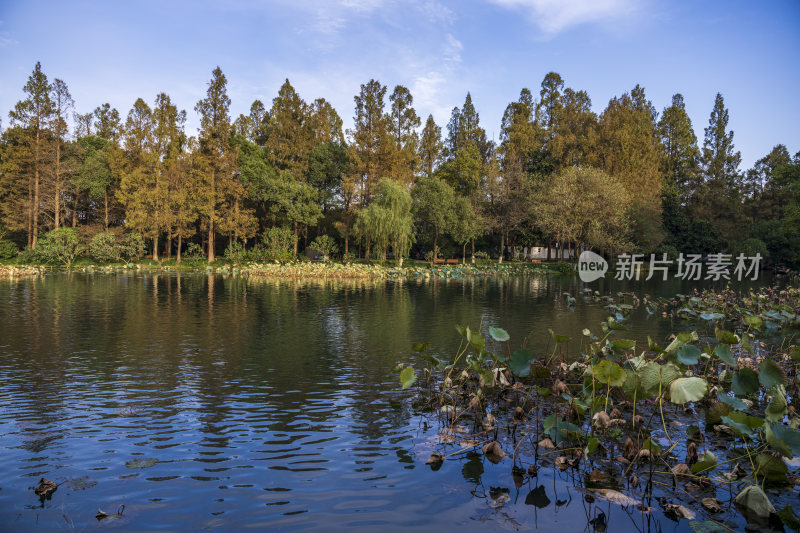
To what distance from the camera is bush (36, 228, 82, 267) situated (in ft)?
149

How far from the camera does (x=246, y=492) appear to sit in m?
5.65

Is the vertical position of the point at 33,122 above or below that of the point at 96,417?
above

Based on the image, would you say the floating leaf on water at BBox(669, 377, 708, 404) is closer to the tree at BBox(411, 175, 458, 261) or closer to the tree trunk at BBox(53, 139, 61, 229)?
the tree at BBox(411, 175, 458, 261)

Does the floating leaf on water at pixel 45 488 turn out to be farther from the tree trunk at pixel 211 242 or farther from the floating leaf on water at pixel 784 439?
the tree trunk at pixel 211 242

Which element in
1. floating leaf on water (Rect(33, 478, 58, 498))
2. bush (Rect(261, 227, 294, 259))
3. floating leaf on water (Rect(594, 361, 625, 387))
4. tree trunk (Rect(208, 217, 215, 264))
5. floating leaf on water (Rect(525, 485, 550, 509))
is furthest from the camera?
bush (Rect(261, 227, 294, 259))

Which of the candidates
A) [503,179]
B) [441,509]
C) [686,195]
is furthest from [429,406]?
[686,195]

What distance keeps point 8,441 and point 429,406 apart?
6061 mm

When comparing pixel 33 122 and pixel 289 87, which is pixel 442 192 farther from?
pixel 33 122

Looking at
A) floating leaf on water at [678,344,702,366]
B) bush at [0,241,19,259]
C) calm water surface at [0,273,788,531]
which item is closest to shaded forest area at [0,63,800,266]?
bush at [0,241,19,259]

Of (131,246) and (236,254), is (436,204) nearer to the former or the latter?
(236,254)

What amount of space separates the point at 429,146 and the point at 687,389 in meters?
57.3

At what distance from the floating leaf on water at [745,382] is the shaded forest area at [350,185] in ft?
132

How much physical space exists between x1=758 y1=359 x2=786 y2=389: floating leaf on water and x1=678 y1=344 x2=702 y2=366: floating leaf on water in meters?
0.78

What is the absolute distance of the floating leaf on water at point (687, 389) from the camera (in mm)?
5949
